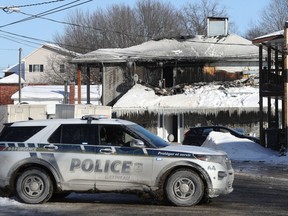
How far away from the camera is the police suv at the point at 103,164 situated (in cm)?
1123

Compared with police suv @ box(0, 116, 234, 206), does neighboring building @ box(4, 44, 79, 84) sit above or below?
above

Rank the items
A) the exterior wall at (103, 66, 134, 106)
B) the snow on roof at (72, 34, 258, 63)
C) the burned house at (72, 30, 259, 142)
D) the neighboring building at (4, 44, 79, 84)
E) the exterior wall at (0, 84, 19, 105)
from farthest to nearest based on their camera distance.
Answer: the neighboring building at (4, 44, 79, 84), the exterior wall at (0, 84, 19, 105), the exterior wall at (103, 66, 134, 106), the snow on roof at (72, 34, 258, 63), the burned house at (72, 30, 259, 142)

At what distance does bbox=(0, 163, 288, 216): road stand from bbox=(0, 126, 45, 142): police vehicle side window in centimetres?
129

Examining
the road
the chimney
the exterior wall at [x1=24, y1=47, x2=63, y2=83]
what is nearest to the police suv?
the road

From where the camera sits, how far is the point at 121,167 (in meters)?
11.3

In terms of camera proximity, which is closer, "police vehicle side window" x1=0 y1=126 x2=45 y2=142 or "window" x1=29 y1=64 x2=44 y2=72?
"police vehicle side window" x1=0 y1=126 x2=45 y2=142

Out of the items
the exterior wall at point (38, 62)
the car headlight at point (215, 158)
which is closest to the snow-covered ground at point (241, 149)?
the car headlight at point (215, 158)

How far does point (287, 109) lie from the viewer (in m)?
26.1

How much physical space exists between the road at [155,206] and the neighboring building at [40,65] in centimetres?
6638

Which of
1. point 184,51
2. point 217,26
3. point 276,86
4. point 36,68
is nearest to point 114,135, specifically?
point 276,86

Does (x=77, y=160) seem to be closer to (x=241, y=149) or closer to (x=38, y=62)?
(x=241, y=149)

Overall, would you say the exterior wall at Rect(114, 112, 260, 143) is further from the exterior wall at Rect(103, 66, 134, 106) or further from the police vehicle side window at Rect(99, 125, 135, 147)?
the police vehicle side window at Rect(99, 125, 135, 147)

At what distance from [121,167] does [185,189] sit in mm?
1235

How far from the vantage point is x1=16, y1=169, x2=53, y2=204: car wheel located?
1148cm
